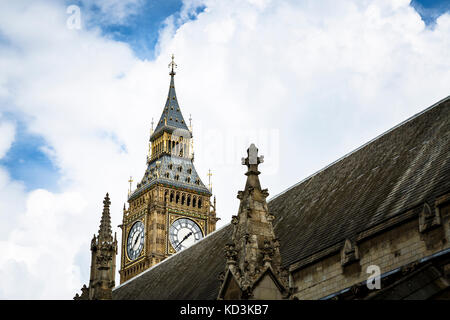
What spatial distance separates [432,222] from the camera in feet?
50.8

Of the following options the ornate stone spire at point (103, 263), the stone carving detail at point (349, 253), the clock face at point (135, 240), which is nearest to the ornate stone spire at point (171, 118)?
the clock face at point (135, 240)

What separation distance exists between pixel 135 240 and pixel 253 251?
206ft

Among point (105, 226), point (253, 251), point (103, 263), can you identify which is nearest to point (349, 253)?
point (253, 251)

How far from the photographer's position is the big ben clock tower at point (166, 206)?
2852 inches

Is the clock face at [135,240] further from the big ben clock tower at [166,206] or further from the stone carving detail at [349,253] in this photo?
the stone carving detail at [349,253]

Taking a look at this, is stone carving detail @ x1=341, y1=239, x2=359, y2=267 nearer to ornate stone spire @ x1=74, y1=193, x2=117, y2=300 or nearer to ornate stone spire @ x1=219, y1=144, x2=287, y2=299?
ornate stone spire @ x1=219, y1=144, x2=287, y2=299

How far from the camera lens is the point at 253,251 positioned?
13.8 meters

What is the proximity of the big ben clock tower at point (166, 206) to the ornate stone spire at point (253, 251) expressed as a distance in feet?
184

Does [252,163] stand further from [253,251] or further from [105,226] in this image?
[105,226]
